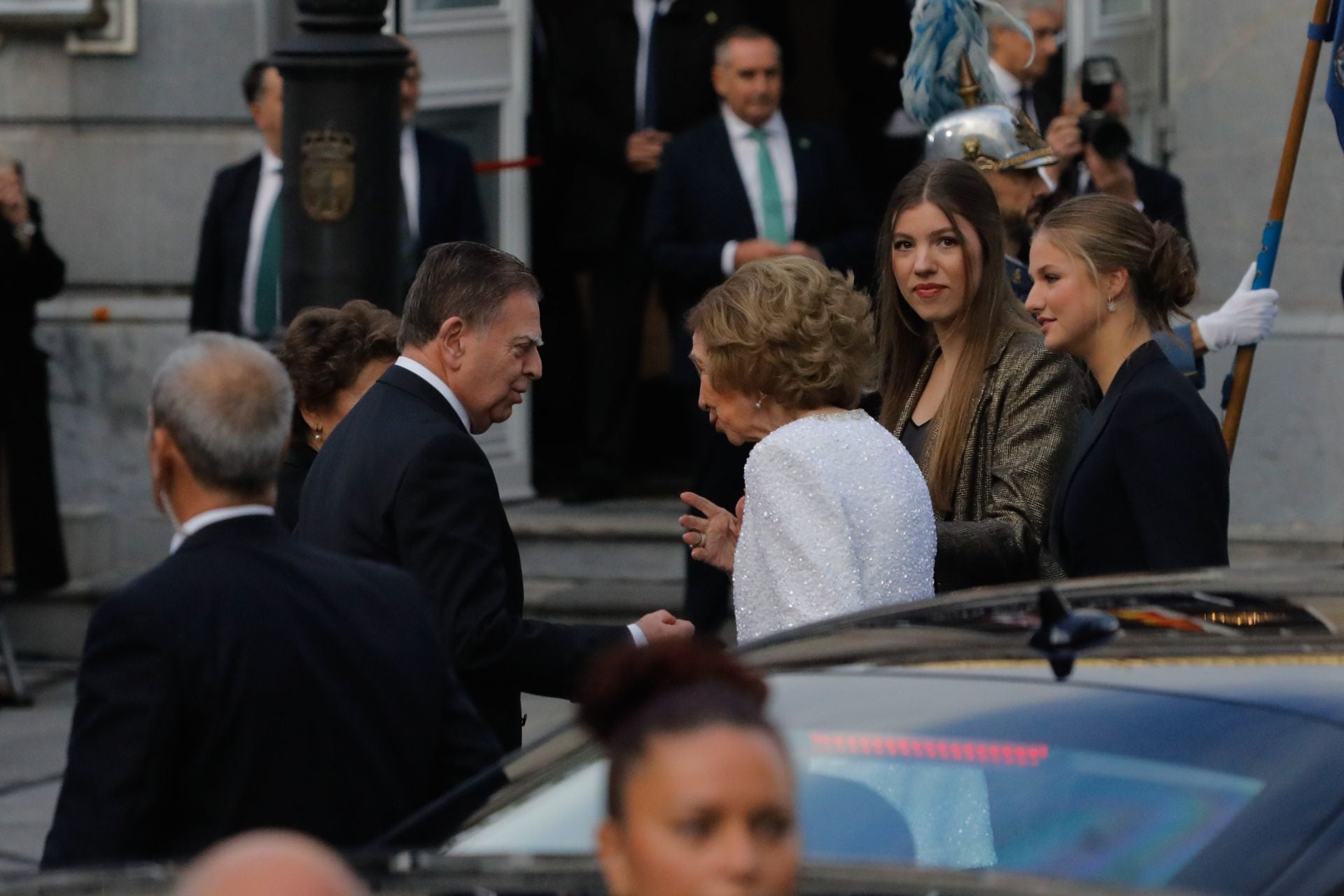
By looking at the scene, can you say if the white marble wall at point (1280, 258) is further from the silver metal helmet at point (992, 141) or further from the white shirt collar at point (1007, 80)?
the silver metal helmet at point (992, 141)

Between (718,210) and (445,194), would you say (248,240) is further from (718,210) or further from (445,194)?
(718,210)

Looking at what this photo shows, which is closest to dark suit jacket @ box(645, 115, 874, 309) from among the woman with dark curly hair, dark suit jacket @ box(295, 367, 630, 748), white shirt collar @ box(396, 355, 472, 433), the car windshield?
the woman with dark curly hair

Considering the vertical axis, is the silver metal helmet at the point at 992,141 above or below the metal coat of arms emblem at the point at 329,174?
above

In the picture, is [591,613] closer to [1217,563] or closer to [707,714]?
[1217,563]

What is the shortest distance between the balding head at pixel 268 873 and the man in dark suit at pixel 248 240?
684cm

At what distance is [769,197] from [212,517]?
5.59 m

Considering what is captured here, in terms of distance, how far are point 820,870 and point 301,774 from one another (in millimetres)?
1028

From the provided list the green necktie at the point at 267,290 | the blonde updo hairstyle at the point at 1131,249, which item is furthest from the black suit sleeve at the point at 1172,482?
the green necktie at the point at 267,290

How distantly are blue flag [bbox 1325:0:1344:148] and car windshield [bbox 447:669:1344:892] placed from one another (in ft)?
15.4

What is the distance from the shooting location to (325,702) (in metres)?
3.25

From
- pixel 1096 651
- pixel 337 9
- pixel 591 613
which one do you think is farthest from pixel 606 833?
pixel 591 613

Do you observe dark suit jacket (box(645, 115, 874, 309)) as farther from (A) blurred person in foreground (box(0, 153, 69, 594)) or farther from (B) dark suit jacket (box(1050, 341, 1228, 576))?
(B) dark suit jacket (box(1050, 341, 1228, 576))

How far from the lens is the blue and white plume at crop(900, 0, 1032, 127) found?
7.04 m

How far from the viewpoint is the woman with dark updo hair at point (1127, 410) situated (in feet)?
14.8
